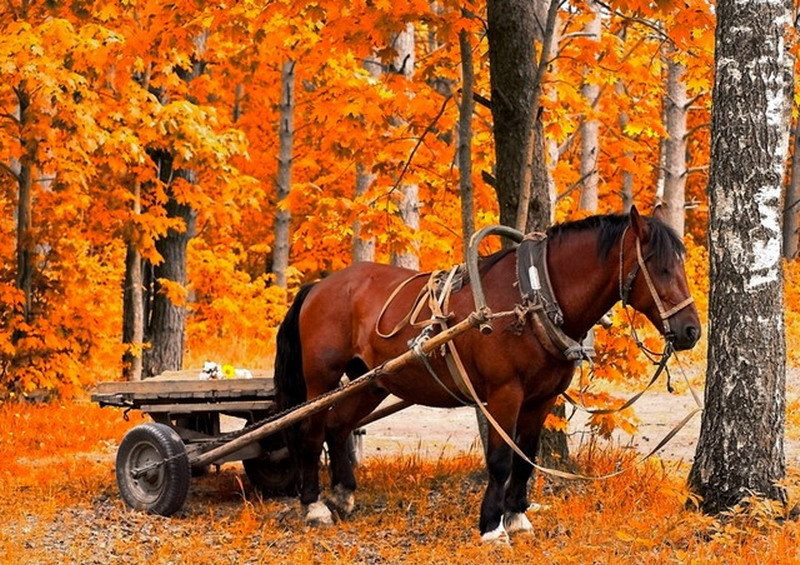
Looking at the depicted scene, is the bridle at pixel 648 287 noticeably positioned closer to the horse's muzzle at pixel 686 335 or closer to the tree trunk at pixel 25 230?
the horse's muzzle at pixel 686 335

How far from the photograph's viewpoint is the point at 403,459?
10.1m

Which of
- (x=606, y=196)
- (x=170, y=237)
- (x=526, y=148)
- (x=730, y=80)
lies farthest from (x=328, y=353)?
(x=606, y=196)

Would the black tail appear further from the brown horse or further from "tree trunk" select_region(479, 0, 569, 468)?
"tree trunk" select_region(479, 0, 569, 468)

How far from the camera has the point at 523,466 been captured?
7.57 m

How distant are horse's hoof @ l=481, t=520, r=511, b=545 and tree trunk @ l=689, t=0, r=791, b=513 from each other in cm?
121

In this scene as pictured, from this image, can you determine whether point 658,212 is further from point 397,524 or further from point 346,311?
point 397,524

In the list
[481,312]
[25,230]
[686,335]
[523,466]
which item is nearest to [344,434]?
[523,466]

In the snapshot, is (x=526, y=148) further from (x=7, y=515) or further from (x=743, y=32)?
(x=7, y=515)

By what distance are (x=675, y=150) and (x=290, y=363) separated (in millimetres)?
14129

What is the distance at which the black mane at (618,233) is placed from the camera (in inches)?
262

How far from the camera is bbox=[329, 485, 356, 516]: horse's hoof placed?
830 cm

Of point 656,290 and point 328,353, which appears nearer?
point 656,290

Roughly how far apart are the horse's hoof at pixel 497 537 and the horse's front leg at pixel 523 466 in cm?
35

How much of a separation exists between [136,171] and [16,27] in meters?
2.35
